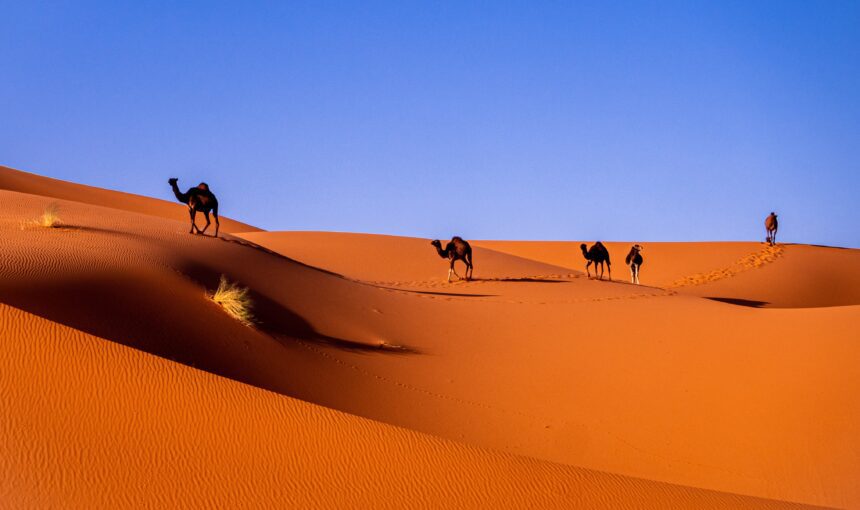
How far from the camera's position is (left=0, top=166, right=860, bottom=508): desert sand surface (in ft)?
20.5

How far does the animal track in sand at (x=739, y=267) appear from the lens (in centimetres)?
4009

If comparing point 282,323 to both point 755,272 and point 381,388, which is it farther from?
point 755,272

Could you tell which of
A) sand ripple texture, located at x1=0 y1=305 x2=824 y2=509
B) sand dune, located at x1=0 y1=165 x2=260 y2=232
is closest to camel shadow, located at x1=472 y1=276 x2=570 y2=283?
sand ripple texture, located at x1=0 y1=305 x2=824 y2=509

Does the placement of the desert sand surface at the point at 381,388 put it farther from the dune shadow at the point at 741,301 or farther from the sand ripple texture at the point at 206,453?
the dune shadow at the point at 741,301

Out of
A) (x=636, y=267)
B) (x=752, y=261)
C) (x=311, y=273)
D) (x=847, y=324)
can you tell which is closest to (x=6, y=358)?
(x=311, y=273)

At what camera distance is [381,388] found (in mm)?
11688

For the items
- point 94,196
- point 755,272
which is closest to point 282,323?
point 755,272

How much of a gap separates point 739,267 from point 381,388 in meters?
36.0

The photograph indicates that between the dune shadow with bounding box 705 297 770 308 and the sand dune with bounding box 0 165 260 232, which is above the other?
the sand dune with bounding box 0 165 260 232

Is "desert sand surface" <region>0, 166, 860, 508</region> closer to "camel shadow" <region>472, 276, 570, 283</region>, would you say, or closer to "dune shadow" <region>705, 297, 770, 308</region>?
"camel shadow" <region>472, 276, 570, 283</region>

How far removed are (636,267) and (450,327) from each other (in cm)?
1624

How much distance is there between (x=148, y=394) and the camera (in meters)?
6.88

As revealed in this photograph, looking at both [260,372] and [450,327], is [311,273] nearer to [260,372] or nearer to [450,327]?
[450,327]

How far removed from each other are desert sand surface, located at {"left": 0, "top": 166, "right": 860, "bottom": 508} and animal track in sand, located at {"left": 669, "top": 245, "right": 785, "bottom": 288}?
57.8 ft
